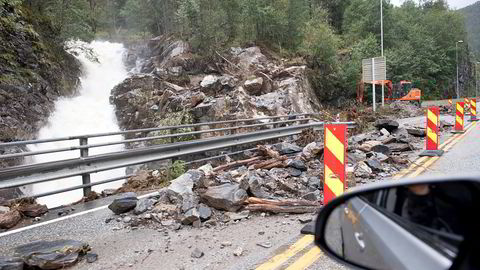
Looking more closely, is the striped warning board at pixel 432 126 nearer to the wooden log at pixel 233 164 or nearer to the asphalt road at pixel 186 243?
the wooden log at pixel 233 164

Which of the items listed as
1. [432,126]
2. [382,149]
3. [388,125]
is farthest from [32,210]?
[388,125]

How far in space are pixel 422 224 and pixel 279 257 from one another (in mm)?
2921

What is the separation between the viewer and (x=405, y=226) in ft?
4.60

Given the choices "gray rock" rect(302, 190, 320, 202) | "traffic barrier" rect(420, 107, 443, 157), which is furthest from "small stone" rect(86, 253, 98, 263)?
"traffic barrier" rect(420, 107, 443, 157)

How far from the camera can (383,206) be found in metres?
1.54

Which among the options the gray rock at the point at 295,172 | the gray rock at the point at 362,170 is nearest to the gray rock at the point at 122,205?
the gray rock at the point at 295,172

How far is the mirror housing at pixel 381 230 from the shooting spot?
1.22m

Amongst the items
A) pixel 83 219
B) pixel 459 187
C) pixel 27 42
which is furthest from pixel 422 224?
pixel 27 42

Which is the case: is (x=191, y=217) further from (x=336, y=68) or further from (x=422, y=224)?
(x=336, y=68)

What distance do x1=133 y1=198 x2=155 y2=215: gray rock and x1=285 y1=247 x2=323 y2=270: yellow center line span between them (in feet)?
9.06

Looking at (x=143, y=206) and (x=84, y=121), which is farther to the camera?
(x=84, y=121)

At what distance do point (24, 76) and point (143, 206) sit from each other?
1593 cm

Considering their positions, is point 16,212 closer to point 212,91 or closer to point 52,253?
point 52,253

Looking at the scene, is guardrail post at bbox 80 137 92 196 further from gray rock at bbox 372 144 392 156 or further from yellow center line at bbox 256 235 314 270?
gray rock at bbox 372 144 392 156
